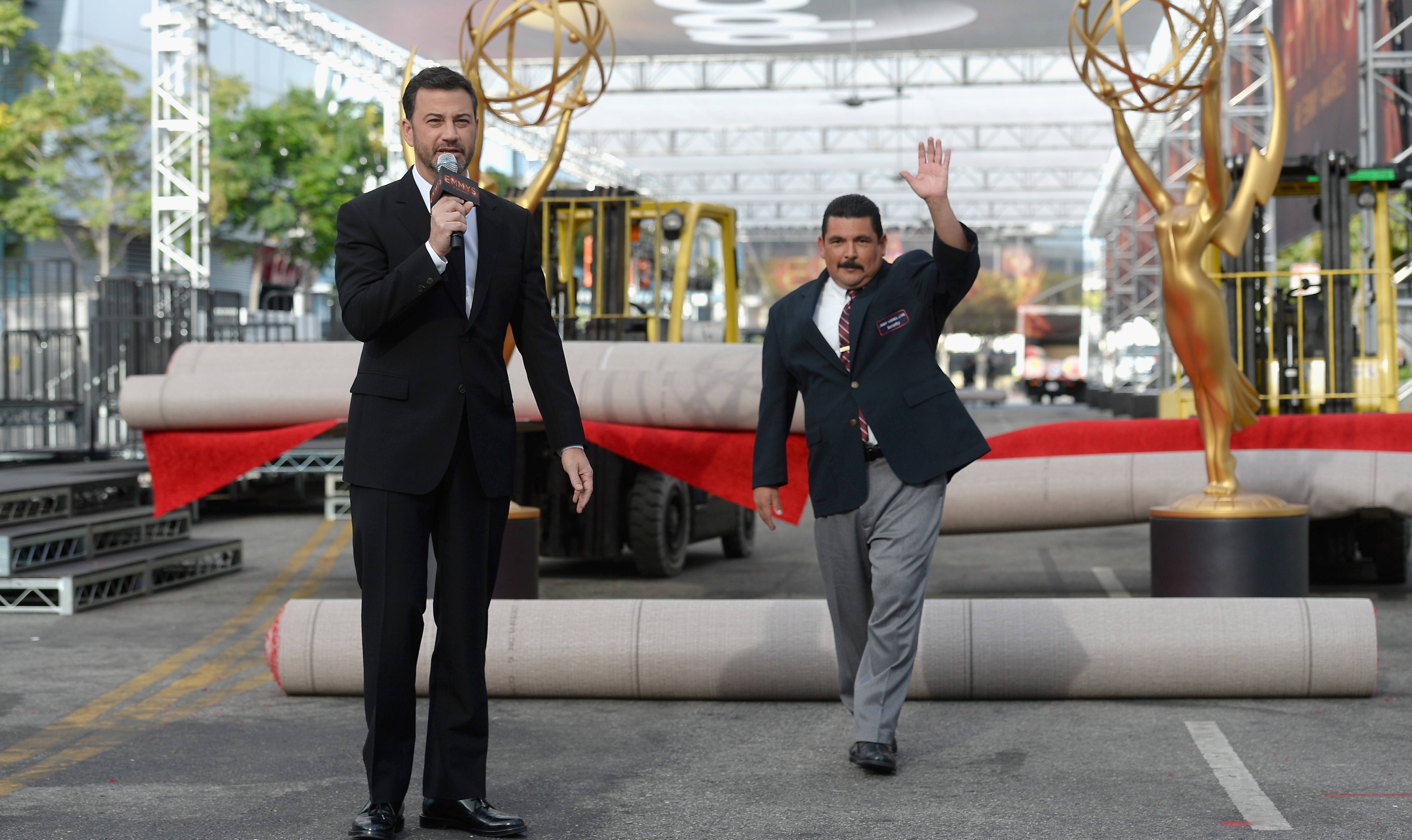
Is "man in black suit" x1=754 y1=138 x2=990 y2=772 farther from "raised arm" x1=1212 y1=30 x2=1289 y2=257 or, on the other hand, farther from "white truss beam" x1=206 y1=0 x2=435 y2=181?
"white truss beam" x1=206 y1=0 x2=435 y2=181

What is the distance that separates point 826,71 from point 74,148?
52.7ft

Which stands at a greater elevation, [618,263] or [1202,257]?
[618,263]

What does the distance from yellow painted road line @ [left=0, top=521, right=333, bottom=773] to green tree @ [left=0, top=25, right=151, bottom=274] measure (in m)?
21.4

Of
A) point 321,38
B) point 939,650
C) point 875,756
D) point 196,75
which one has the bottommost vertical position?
point 875,756

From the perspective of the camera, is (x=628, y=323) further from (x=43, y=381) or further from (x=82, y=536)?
(x=43, y=381)

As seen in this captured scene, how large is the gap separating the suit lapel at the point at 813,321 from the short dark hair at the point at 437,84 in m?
1.62

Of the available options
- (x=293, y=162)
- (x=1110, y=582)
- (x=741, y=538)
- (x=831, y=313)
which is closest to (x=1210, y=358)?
(x=1110, y=582)

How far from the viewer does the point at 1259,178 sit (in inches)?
316

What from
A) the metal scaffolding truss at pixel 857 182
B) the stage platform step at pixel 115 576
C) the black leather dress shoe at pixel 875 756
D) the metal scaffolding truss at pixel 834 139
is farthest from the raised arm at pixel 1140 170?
the metal scaffolding truss at pixel 857 182

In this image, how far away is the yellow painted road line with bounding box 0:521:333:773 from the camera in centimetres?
561

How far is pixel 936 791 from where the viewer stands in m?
4.80

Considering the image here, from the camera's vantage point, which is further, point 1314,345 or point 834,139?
point 834,139

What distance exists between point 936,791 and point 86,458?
11680mm

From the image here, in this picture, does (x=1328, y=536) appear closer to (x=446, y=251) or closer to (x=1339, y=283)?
(x=1339, y=283)
